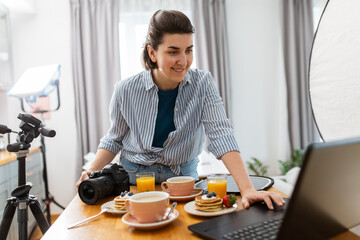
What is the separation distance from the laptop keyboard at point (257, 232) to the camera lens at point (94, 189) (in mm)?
497

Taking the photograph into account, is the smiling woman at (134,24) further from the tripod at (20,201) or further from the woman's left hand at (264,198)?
the woman's left hand at (264,198)

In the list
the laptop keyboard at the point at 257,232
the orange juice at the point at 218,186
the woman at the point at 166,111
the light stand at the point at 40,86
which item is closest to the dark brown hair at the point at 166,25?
the woman at the point at 166,111

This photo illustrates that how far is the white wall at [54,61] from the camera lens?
3758 mm

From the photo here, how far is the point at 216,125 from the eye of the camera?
134cm

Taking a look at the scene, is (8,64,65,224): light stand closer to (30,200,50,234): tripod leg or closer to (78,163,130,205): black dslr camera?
(30,200,50,234): tripod leg

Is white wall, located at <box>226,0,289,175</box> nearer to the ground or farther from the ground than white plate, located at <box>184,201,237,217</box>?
farther from the ground

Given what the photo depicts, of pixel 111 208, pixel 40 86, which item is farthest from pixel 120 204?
pixel 40 86

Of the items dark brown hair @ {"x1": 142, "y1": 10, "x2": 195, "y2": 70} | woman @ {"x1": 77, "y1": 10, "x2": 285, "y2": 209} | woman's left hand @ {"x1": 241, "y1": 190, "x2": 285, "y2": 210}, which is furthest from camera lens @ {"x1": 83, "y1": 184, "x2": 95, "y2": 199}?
dark brown hair @ {"x1": 142, "y1": 10, "x2": 195, "y2": 70}

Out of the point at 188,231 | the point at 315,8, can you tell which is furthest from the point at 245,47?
the point at 188,231

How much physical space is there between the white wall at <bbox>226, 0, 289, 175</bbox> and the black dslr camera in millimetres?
3031

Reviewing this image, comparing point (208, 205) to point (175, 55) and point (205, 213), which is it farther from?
point (175, 55)

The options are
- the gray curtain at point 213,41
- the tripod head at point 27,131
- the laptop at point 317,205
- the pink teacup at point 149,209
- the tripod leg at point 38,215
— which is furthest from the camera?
the gray curtain at point 213,41

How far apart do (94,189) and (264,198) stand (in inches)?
20.2

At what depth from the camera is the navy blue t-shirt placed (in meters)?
1.44
